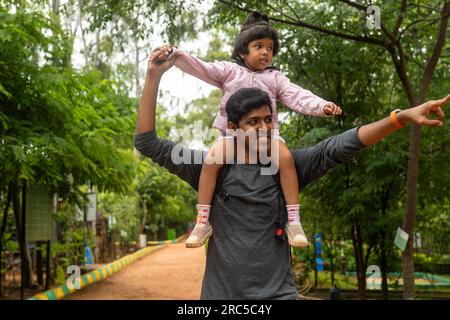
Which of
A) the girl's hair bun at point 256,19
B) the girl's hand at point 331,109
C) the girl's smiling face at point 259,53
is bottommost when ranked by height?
the girl's hand at point 331,109

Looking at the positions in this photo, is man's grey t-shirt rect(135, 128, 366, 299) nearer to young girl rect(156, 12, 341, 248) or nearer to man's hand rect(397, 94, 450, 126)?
young girl rect(156, 12, 341, 248)

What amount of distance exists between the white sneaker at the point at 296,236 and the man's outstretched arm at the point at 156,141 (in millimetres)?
433

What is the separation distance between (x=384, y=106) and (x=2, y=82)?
17.9ft

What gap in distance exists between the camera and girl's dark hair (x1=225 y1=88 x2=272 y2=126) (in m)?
2.24

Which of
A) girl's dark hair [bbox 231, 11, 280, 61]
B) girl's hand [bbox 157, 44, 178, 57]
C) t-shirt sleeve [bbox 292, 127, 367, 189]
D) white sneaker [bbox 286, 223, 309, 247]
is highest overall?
girl's dark hair [bbox 231, 11, 280, 61]

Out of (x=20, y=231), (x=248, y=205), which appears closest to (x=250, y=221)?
(x=248, y=205)

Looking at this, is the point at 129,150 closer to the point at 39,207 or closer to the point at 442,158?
the point at 39,207

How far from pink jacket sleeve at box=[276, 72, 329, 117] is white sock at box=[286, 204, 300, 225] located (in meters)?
0.37

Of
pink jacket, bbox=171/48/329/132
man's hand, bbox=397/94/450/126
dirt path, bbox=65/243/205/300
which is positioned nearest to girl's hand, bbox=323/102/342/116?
pink jacket, bbox=171/48/329/132

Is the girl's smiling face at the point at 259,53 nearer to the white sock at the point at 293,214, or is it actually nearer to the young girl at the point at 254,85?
the young girl at the point at 254,85

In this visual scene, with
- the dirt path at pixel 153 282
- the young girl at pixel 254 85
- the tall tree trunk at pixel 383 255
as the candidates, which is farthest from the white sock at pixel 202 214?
the dirt path at pixel 153 282

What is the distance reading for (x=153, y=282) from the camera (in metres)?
13.8

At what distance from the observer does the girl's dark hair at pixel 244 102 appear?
7.35ft

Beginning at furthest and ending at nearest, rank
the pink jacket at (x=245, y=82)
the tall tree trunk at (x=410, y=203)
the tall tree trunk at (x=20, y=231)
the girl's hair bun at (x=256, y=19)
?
the tall tree trunk at (x=20, y=231)
the tall tree trunk at (x=410, y=203)
the girl's hair bun at (x=256, y=19)
the pink jacket at (x=245, y=82)
